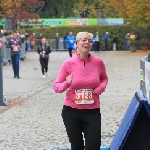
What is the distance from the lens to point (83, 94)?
23.2 feet

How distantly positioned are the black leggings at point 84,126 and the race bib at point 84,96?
0.10 metres

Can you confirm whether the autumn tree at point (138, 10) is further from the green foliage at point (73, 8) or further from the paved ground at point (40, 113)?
the green foliage at point (73, 8)

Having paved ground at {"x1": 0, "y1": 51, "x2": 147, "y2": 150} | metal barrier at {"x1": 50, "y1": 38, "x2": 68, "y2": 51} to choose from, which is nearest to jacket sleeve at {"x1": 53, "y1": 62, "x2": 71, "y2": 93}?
paved ground at {"x1": 0, "y1": 51, "x2": 147, "y2": 150}

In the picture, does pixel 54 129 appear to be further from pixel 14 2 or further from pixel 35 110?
pixel 14 2

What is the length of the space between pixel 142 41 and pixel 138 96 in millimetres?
45982

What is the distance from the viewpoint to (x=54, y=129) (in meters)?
11.7

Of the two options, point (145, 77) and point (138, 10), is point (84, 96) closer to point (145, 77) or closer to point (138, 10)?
point (145, 77)

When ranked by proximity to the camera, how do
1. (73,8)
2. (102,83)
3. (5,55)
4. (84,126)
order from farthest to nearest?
(73,8) → (5,55) → (102,83) → (84,126)

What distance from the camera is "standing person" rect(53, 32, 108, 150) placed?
7059mm

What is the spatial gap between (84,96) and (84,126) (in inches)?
14.1

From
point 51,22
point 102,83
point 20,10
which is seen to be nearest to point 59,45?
point 20,10

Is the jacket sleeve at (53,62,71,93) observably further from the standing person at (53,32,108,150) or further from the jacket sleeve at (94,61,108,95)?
the jacket sleeve at (94,61,108,95)

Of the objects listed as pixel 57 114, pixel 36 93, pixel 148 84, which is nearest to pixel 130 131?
pixel 148 84

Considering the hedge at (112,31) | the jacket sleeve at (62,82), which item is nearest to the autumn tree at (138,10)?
the hedge at (112,31)
